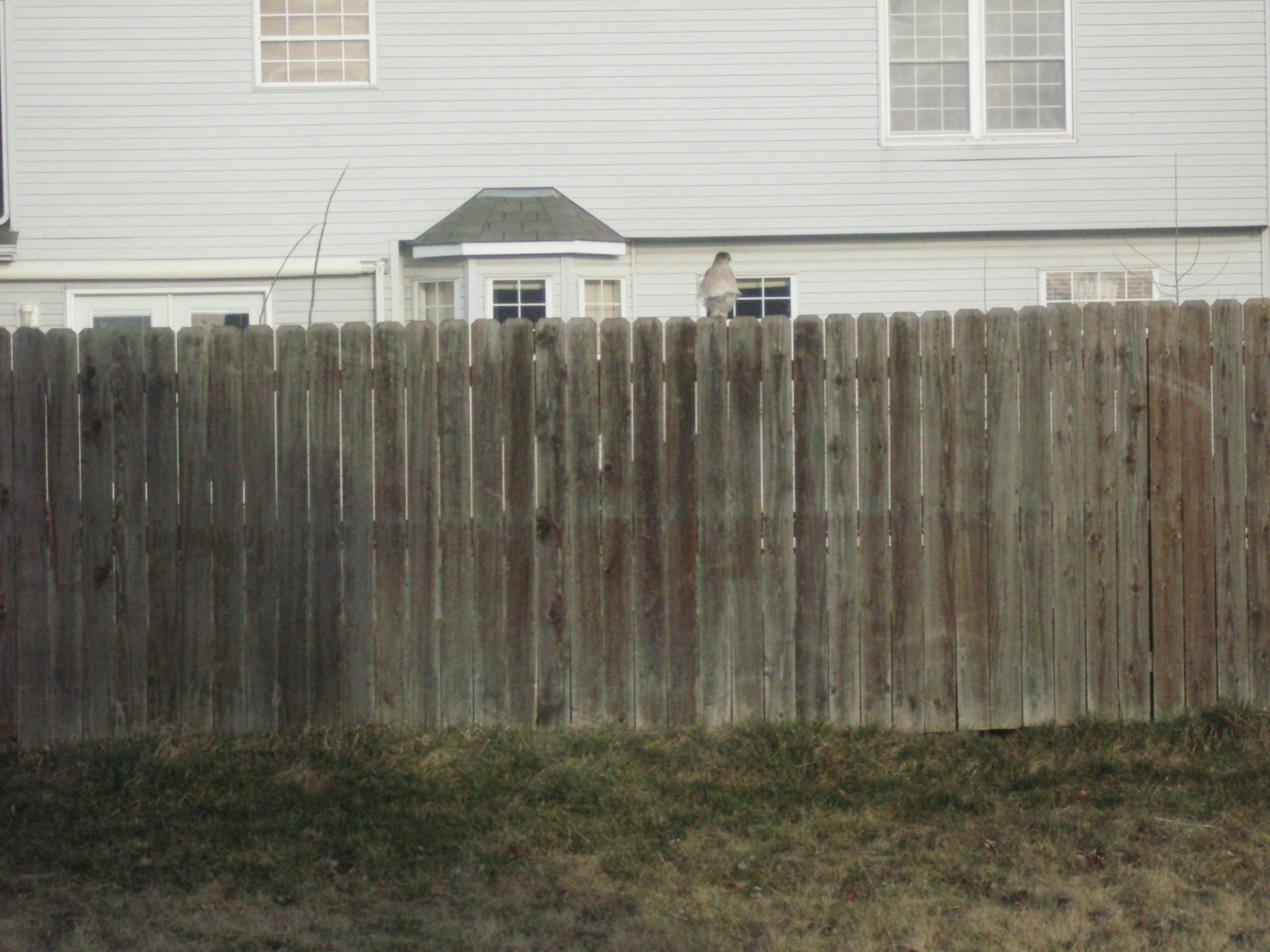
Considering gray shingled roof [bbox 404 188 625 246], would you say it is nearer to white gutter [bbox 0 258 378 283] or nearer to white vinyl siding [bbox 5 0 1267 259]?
white vinyl siding [bbox 5 0 1267 259]

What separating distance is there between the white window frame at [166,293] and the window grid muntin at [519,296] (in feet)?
7.63

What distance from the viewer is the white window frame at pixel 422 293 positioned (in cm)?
1530

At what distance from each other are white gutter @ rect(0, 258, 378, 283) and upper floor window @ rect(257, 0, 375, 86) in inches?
71.5

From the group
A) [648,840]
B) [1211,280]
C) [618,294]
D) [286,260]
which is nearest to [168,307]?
[286,260]

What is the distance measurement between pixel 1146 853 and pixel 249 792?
3328mm

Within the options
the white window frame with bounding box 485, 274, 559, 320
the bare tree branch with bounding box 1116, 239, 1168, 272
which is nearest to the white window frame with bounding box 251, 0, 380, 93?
the white window frame with bounding box 485, 274, 559, 320

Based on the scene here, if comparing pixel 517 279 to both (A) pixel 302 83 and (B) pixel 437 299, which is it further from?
(A) pixel 302 83

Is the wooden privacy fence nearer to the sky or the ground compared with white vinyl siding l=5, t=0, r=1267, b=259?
nearer to the ground

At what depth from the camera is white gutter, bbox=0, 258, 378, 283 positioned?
15.0 meters

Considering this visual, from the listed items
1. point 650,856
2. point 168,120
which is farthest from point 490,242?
point 650,856

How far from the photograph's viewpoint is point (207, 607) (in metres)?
6.27

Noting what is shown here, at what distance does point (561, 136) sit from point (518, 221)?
1.10 meters

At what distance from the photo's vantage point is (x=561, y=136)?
49.3ft

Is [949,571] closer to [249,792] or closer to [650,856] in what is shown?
[650,856]
